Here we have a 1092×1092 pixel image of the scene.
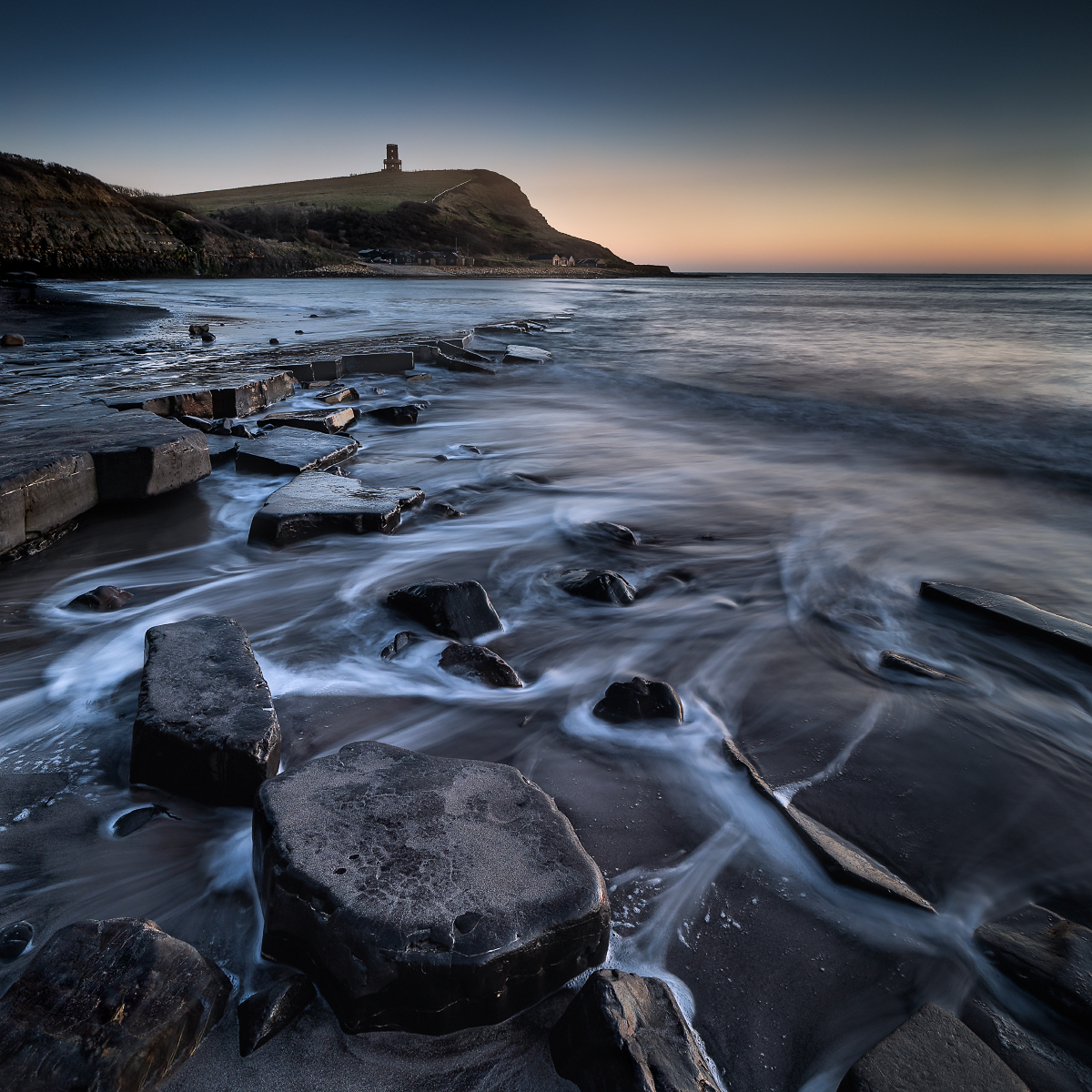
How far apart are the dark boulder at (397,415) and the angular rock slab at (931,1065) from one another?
540 centimetres

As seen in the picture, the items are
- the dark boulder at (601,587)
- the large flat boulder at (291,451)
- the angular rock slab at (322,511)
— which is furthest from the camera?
the large flat boulder at (291,451)

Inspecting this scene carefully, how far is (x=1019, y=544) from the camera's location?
355cm

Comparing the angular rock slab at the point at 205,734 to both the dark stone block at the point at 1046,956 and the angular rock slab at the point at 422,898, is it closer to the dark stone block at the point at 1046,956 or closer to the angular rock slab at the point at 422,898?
the angular rock slab at the point at 422,898

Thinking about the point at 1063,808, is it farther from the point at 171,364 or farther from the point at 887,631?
the point at 171,364

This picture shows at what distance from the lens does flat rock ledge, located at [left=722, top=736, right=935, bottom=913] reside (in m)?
1.34

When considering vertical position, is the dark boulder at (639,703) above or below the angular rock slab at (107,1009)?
below

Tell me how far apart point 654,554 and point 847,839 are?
1939 mm

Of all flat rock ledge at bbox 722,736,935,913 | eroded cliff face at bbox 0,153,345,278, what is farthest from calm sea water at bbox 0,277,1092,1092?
eroded cliff face at bbox 0,153,345,278

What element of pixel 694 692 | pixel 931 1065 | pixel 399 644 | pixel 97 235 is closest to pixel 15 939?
pixel 399 644

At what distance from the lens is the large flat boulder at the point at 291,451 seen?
13.0 ft

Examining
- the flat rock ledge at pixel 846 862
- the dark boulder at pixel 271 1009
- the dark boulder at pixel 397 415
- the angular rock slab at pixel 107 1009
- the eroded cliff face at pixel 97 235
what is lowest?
the dark boulder at pixel 397 415

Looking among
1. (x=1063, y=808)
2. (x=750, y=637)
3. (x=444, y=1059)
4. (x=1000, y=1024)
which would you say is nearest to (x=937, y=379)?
(x=750, y=637)

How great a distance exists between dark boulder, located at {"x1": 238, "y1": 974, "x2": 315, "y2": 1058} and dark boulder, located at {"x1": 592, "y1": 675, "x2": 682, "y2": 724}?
3.45 ft

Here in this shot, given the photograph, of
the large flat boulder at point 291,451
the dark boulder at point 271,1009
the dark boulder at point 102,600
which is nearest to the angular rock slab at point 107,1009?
the dark boulder at point 271,1009
